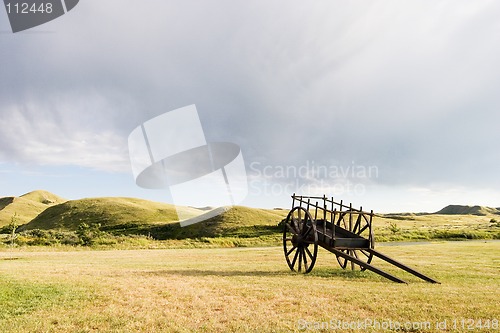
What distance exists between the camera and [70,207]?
427ft

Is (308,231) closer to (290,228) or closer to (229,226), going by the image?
(290,228)

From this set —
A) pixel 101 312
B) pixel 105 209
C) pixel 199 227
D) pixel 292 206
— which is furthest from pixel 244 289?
pixel 105 209

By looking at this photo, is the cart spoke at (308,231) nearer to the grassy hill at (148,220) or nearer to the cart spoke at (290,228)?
the cart spoke at (290,228)

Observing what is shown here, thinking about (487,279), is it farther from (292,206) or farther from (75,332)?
(75,332)

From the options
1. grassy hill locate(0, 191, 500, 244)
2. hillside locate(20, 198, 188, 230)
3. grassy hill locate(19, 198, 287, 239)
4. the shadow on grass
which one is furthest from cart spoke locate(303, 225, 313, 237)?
hillside locate(20, 198, 188, 230)

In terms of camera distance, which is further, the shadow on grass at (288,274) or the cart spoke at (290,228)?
the cart spoke at (290,228)

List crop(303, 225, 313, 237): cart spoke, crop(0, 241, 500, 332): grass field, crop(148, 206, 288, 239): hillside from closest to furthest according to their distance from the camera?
crop(0, 241, 500, 332): grass field
crop(303, 225, 313, 237): cart spoke
crop(148, 206, 288, 239): hillside

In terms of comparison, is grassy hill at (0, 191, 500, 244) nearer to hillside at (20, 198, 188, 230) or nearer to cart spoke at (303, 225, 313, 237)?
hillside at (20, 198, 188, 230)

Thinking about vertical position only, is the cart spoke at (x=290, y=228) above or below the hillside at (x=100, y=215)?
below

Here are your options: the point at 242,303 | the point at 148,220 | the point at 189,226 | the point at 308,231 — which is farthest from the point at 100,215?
the point at 242,303

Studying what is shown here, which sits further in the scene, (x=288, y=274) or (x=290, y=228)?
(x=290, y=228)

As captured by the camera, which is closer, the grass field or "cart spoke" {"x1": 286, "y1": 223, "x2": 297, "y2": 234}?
the grass field

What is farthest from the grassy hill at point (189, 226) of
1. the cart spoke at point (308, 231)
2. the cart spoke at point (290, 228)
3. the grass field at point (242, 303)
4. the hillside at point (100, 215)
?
the grass field at point (242, 303)

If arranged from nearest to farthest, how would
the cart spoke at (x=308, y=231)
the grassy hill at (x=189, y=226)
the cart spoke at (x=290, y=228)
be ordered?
the cart spoke at (x=308, y=231) → the cart spoke at (x=290, y=228) → the grassy hill at (x=189, y=226)
